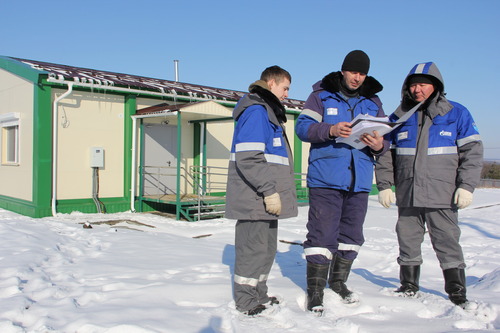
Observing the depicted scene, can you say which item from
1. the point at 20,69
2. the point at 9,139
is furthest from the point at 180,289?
the point at 9,139

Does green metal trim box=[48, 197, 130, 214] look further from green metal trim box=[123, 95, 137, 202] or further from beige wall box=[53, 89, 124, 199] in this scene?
green metal trim box=[123, 95, 137, 202]

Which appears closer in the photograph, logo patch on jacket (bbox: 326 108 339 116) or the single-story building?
logo patch on jacket (bbox: 326 108 339 116)

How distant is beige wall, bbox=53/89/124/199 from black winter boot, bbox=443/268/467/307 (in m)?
8.07

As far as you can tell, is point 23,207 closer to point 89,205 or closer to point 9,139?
point 89,205

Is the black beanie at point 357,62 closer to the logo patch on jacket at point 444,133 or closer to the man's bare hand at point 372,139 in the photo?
the man's bare hand at point 372,139

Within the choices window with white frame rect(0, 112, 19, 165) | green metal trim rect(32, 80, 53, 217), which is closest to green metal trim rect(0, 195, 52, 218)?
green metal trim rect(32, 80, 53, 217)

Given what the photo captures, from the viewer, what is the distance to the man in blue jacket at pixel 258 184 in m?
2.99

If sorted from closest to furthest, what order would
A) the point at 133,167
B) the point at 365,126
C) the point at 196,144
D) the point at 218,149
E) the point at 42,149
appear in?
the point at 365,126 < the point at 42,149 < the point at 133,167 < the point at 196,144 < the point at 218,149

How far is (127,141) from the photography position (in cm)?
1009

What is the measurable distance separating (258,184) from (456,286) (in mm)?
1668

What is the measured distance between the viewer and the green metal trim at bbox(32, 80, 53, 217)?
877 cm

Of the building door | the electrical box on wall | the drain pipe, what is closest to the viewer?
the drain pipe

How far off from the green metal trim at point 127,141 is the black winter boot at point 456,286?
815 centimetres

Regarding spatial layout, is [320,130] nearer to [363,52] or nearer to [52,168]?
[363,52]
